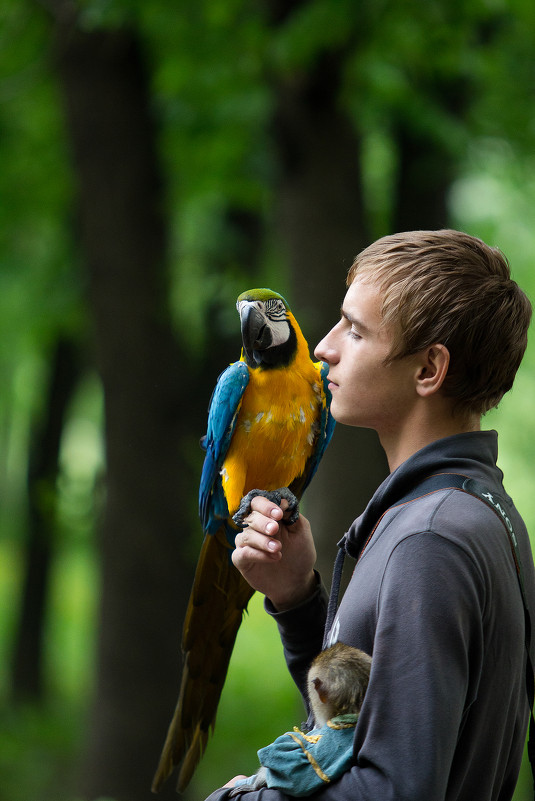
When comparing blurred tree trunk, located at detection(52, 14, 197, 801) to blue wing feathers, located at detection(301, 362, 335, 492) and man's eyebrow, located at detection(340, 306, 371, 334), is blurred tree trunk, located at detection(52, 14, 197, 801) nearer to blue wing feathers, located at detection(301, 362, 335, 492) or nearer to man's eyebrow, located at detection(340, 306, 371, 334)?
blue wing feathers, located at detection(301, 362, 335, 492)

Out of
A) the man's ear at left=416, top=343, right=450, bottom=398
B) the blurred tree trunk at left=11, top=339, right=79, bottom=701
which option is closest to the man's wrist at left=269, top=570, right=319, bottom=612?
the man's ear at left=416, top=343, right=450, bottom=398

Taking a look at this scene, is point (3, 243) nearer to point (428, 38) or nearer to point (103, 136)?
point (103, 136)

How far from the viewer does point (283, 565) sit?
2.17m

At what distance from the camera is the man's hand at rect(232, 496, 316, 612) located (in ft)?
6.50

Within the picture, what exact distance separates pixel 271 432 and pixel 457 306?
0.80 meters

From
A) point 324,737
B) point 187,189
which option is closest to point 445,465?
point 324,737

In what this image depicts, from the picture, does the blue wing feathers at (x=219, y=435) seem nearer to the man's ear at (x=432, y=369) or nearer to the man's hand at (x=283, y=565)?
the man's hand at (x=283, y=565)

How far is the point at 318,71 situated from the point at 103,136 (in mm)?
1886

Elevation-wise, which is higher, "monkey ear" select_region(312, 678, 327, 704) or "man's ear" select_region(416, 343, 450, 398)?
"man's ear" select_region(416, 343, 450, 398)

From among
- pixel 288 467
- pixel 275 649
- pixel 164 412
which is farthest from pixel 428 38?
pixel 275 649

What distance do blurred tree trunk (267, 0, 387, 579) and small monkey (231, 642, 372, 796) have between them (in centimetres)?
281

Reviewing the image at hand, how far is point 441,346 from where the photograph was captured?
1716mm

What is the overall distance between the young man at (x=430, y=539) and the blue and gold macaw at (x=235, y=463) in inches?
12.6

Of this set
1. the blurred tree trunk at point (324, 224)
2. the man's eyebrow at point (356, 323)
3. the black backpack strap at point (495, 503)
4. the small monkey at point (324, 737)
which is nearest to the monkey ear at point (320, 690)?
the small monkey at point (324, 737)
